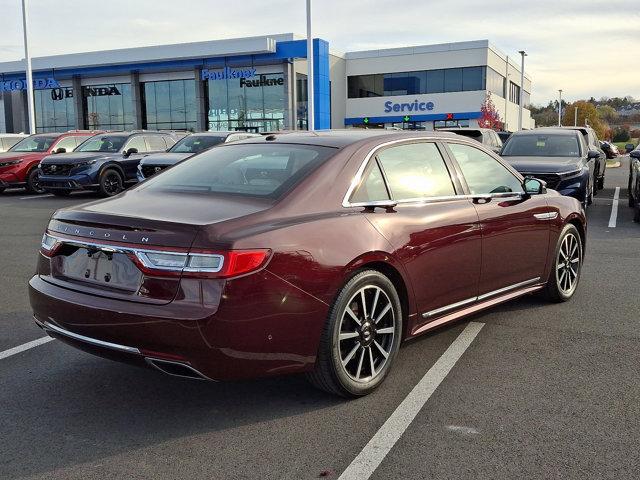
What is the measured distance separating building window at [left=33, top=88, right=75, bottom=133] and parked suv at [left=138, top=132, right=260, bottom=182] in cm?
3884

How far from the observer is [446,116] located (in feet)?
174

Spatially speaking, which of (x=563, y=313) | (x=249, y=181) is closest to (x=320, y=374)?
(x=249, y=181)

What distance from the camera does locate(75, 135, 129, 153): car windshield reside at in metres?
17.5

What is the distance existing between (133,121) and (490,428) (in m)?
49.3

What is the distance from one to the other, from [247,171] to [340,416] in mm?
1649

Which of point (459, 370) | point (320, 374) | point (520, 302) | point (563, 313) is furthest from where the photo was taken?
→ point (520, 302)

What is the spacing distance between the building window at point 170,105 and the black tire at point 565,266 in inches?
1704

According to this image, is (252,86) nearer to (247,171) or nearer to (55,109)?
(55,109)

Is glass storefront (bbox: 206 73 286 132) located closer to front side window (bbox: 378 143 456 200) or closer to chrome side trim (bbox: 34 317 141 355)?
front side window (bbox: 378 143 456 200)

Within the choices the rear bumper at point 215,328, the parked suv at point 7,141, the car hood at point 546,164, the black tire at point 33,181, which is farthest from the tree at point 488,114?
the rear bumper at point 215,328

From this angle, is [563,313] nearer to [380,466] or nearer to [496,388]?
[496,388]

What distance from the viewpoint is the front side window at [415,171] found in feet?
14.4

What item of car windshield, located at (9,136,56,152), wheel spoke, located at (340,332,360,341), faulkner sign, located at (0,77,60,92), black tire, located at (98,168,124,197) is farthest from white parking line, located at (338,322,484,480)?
faulkner sign, located at (0,77,60,92)

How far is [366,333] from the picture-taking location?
3.97m
